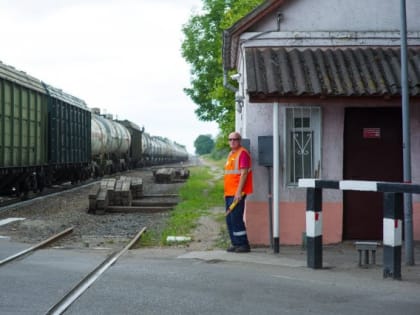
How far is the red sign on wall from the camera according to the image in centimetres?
1163

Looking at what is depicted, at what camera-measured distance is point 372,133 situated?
11656 mm

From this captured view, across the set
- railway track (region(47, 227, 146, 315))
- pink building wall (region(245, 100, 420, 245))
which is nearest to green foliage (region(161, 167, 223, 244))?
pink building wall (region(245, 100, 420, 245))

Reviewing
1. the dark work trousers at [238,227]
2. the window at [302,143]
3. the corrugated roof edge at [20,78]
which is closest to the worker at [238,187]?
the dark work trousers at [238,227]

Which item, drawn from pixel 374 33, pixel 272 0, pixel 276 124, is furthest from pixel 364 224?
pixel 272 0

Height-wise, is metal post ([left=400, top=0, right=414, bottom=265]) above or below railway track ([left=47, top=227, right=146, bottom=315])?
above

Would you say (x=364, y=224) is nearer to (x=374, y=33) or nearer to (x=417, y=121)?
(x=417, y=121)

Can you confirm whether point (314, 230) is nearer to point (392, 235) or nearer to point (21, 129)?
point (392, 235)

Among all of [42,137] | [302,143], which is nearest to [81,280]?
[302,143]

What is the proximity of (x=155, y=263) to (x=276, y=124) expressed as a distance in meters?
3.05

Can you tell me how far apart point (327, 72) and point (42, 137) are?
13.2m

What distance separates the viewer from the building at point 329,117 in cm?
1138

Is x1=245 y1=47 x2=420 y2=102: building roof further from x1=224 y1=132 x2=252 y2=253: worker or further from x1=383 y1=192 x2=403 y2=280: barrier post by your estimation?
x1=383 y1=192 x2=403 y2=280: barrier post

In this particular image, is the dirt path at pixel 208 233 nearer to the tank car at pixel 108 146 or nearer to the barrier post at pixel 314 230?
the barrier post at pixel 314 230

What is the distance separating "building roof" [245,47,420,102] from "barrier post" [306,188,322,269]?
201 cm
